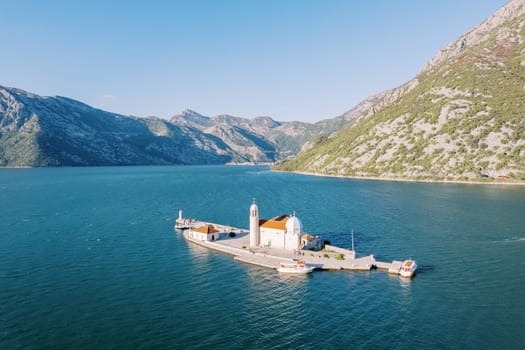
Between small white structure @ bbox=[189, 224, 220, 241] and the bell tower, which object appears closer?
the bell tower

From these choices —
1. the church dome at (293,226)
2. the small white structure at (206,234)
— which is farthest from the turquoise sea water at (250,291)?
the church dome at (293,226)

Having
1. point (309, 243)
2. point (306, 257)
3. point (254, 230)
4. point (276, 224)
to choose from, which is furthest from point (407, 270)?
point (254, 230)

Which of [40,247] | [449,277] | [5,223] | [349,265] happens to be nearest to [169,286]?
[349,265]

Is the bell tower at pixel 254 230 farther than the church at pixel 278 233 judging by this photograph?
Yes

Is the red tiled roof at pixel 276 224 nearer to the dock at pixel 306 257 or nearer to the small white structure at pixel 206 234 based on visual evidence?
the dock at pixel 306 257

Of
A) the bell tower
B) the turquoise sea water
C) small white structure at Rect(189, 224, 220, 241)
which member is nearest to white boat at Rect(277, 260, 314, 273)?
the turquoise sea water

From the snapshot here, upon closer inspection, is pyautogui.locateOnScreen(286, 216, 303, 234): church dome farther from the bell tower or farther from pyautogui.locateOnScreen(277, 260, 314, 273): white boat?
pyautogui.locateOnScreen(277, 260, 314, 273): white boat

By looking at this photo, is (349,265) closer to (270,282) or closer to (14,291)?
(270,282)
